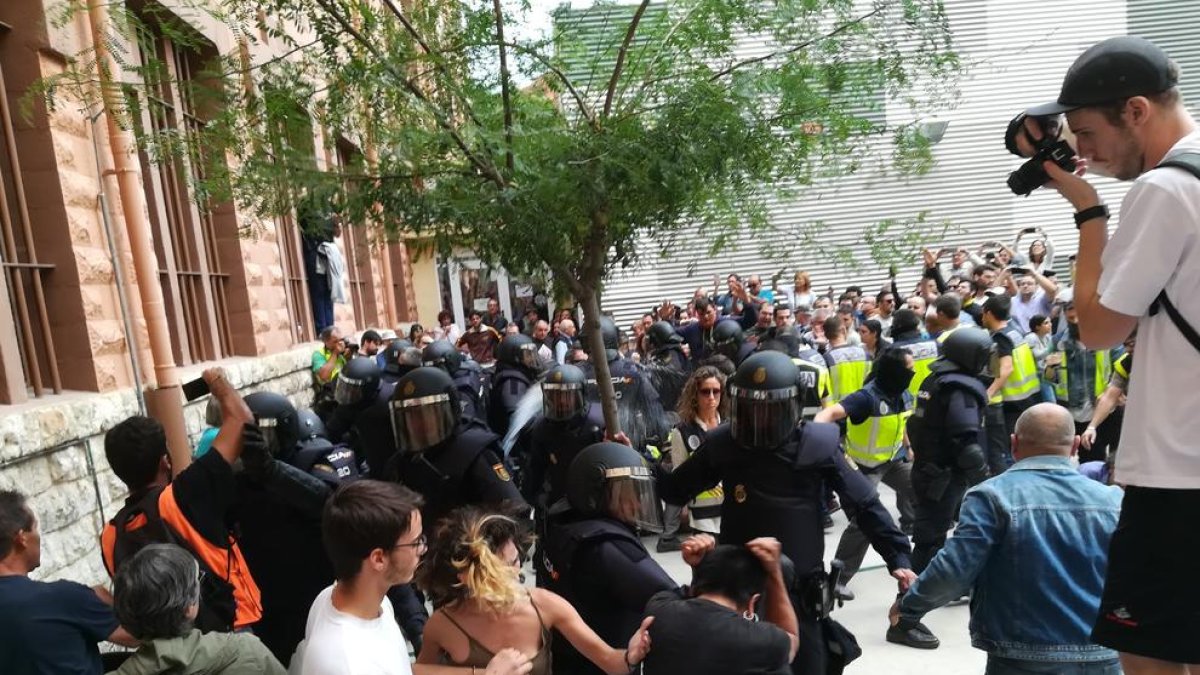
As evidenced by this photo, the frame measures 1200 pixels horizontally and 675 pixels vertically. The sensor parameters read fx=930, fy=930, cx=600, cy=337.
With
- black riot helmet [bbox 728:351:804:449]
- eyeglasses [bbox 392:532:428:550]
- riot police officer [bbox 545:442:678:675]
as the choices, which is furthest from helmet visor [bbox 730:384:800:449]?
eyeglasses [bbox 392:532:428:550]

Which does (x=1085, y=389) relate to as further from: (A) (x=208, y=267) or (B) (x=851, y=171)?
(A) (x=208, y=267)

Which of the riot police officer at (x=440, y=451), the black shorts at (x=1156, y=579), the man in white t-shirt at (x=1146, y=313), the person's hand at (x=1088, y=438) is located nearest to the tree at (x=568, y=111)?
the riot police officer at (x=440, y=451)

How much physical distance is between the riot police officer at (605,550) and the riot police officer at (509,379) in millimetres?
5198

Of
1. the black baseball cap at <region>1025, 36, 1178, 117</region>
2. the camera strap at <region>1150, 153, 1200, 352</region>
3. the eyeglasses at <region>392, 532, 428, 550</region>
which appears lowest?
the eyeglasses at <region>392, 532, 428, 550</region>

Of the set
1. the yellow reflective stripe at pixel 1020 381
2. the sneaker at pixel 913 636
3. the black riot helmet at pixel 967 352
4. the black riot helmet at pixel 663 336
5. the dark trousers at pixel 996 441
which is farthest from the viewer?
the black riot helmet at pixel 663 336

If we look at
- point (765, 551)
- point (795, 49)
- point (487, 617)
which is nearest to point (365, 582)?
point (487, 617)

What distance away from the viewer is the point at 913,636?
5.80 metres

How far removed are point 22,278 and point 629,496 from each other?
4.89 m

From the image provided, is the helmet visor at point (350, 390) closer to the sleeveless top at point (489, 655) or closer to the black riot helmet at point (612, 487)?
the black riot helmet at point (612, 487)

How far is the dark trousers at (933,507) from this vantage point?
606 centimetres

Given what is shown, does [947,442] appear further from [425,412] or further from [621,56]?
[621,56]

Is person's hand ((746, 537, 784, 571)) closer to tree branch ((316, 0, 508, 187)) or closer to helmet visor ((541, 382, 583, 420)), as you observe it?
tree branch ((316, 0, 508, 187))

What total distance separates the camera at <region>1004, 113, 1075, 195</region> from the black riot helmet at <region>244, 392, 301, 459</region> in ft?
13.0

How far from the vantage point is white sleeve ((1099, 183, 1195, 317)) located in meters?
1.99
